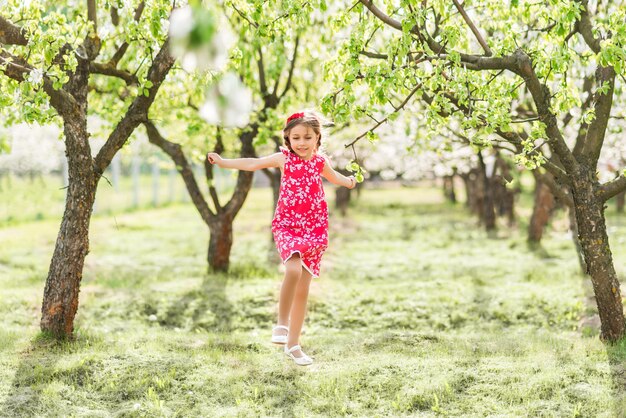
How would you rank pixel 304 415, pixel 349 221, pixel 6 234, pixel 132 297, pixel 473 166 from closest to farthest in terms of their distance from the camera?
pixel 304 415, pixel 132 297, pixel 6 234, pixel 473 166, pixel 349 221

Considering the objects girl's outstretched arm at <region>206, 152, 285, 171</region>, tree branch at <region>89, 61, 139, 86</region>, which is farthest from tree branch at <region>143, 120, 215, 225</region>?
girl's outstretched arm at <region>206, 152, 285, 171</region>

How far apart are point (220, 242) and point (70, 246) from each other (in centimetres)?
600

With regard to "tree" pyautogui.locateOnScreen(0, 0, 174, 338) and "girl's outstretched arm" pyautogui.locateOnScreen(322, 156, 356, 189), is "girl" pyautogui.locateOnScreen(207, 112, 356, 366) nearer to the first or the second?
"girl's outstretched arm" pyautogui.locateOnScreen(322, 156, 356, 189)

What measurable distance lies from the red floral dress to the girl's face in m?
0.09

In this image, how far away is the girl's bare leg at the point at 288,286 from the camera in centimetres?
597

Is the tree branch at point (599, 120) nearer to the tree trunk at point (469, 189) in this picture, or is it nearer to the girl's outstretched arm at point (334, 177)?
the girl's outstretched arm at point (334, 177)

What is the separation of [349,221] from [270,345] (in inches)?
723

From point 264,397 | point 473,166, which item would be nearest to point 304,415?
point 264,397

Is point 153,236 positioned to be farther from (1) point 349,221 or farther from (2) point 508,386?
(2) point 508,386

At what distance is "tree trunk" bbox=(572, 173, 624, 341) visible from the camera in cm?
680

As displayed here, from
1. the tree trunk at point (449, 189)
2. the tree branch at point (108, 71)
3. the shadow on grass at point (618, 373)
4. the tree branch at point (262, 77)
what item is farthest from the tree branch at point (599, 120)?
the tree trunk at point (449, 189)

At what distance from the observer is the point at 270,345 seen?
23.5ft

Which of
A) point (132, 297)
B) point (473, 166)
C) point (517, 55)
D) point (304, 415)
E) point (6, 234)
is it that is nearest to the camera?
point (304, 415)

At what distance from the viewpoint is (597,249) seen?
22.3ft
